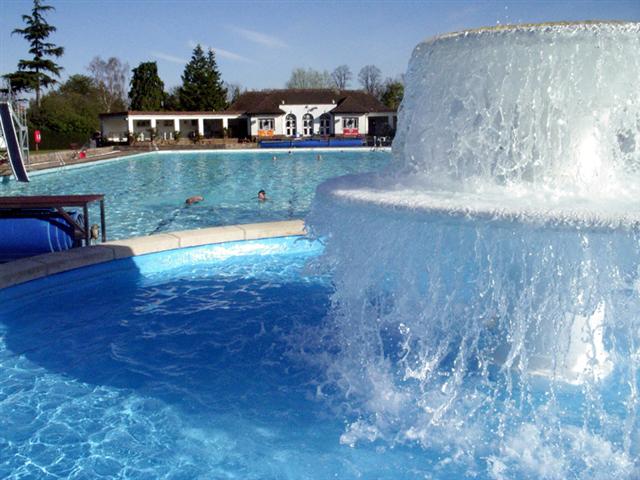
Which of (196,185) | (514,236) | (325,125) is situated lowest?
(196,185)

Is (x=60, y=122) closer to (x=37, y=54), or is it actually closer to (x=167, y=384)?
(x=37, y=54)

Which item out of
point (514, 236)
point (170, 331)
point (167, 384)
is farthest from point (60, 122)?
point (514, 236)

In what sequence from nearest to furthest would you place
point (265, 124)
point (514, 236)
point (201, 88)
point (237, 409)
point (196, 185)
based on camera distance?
point (514, 236) < point (237, 409) < point (196, 185) < point (265, 124) < point (201, 88)

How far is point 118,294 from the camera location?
7.25m

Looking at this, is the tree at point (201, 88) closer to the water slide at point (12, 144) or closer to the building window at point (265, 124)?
the building window at point (265, 124)

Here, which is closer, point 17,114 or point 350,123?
point 17,114

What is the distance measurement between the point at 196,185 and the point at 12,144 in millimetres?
5728

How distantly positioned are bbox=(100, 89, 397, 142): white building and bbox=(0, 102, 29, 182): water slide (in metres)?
26.3

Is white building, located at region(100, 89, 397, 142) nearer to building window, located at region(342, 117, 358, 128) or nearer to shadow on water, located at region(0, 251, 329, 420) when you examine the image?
building window, located at region(342, 117, 358, 128)

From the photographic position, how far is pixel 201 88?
59.2m

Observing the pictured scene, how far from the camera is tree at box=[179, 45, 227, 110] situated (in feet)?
194

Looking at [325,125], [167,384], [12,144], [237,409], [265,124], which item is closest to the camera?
[237,409]

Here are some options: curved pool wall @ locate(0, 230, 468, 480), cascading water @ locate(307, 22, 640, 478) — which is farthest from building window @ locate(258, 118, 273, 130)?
cascading water @ locate(307, 22, 640, 478)

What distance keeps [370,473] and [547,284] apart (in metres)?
1.67
